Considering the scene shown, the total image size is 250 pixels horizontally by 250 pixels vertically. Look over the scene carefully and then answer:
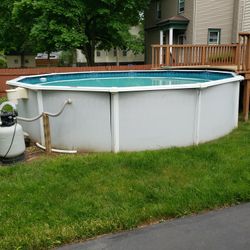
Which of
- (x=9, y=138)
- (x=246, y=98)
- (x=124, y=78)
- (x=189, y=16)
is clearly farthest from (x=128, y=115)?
(x=189, y=16)

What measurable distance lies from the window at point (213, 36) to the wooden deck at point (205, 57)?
663cm

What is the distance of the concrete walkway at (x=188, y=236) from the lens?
2.78 metres

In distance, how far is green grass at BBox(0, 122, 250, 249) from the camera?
120 inches

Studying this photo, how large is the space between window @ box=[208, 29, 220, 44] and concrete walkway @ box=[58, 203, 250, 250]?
16757 millimetres

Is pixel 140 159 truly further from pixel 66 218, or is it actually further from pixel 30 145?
pixel 30 145

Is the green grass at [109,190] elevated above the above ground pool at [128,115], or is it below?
below

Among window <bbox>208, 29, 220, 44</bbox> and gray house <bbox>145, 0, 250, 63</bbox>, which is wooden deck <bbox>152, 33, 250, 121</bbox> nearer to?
gray house <bbox>145, 0, 250, 63</bbox>

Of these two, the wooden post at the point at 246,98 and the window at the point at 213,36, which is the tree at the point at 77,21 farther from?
the wooden post at the point at 246,98

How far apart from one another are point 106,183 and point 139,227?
104cm

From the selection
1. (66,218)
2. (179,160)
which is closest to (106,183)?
(66,218)

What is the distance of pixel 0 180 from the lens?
419 centimetres

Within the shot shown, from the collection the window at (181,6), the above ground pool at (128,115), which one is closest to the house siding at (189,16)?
the window at (181,6)

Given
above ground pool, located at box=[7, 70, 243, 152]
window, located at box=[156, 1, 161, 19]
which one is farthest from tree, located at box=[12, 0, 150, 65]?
above ground pool, located at box=[7, 70, 243, 152]

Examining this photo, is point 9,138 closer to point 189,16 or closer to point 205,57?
point 205,57
